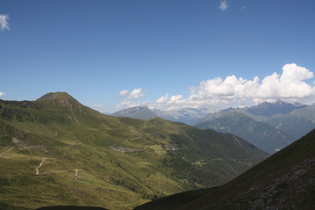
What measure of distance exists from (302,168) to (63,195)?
371 ft

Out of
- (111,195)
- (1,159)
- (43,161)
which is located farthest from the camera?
(43,161)

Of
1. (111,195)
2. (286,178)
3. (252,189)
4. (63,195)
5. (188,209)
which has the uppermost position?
(286,178)

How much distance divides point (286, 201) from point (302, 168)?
9843 millimetres

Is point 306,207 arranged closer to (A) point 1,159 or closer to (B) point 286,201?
(B) point 286,201

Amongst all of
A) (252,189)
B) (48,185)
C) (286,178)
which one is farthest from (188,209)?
(48,185)

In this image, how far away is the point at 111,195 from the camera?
5404 inches

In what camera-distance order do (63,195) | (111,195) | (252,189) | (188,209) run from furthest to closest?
(111,195) → (63,195) → (188,209) → (252,189)

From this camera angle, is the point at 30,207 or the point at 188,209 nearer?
the point at 188,209

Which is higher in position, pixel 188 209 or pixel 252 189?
pixel 252 189

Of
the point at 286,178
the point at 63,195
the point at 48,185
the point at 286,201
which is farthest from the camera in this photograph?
the point at 48,185

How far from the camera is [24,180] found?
378 ft

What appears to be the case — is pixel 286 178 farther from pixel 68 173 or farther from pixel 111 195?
pixel 68 173

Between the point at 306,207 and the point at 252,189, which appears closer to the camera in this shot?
the point at 306,207

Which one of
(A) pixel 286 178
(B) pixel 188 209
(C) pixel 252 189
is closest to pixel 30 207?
(B) pixel 188 209
